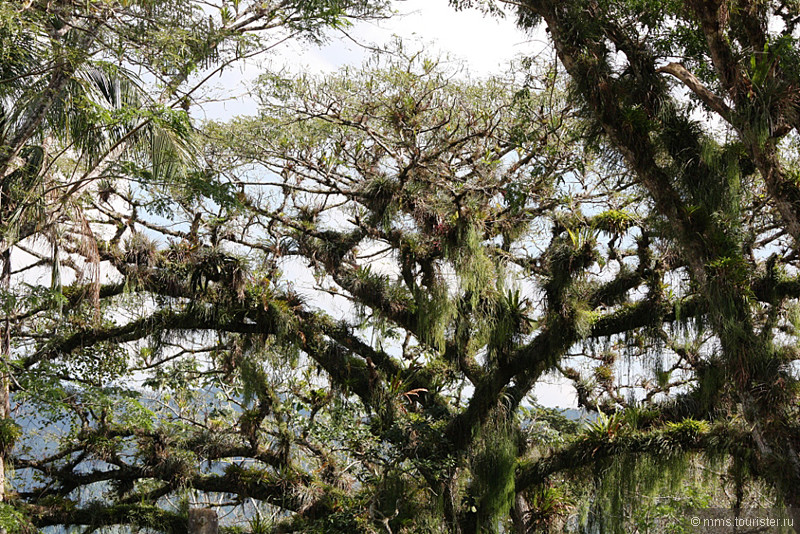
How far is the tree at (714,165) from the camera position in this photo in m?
4.67

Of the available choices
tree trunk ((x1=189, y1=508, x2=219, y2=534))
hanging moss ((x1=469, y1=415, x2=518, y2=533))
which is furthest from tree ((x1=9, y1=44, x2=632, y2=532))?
tree trunk ((x1=189, y1=508, x2=219, y2=534))

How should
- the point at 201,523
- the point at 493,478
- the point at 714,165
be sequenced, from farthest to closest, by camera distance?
the point at 493,478, the point at 714,165, the point at 201,523

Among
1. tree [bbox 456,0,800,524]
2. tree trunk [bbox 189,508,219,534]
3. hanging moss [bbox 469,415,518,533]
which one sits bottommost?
tree trunk [bbox 189,508,219,534]

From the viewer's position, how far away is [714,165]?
512 centimetres

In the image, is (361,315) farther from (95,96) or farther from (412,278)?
(95,96)

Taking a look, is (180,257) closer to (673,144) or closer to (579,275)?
(579,275)

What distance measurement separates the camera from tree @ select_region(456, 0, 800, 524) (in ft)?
15.3

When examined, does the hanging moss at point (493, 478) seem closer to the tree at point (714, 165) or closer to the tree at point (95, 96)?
the tree at point (714, 165)

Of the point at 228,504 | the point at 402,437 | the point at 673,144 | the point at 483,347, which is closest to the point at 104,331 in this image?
the point at 228,504

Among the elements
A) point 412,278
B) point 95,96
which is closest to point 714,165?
point 412,278

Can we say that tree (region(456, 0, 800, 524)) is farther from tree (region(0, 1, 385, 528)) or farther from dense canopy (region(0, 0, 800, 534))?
tree (region(0, 1, 385, 528))

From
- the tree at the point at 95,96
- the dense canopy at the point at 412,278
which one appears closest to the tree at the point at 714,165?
the dense canopy at the point at 412,278

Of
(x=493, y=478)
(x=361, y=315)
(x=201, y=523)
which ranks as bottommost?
(x=201, y=523)

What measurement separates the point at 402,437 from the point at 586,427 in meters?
1.60
